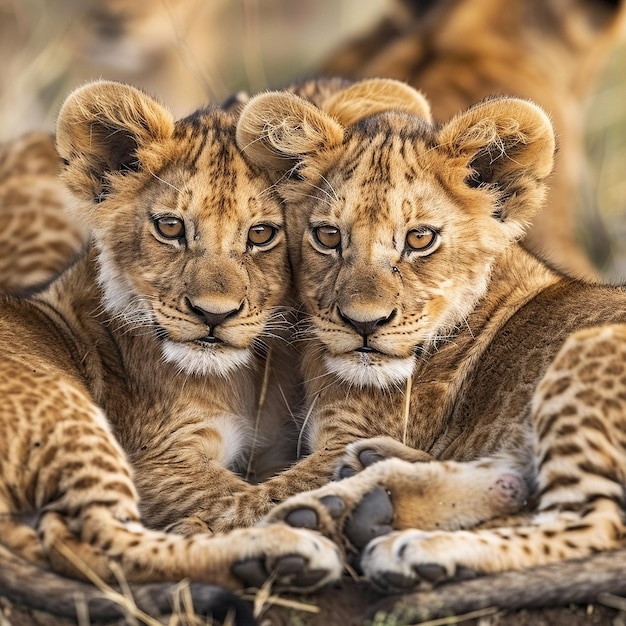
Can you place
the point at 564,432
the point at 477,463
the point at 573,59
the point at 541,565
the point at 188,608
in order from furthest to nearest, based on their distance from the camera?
the point at 573,59 → the point at 477,463 → the point at 564,432 → the point at 541,565 → the point at 188,608

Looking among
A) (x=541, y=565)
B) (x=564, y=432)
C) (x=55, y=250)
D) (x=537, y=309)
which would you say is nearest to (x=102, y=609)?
(x=541, y=565)

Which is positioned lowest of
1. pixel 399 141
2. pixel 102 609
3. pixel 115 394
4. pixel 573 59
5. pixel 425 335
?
pixel 102 609

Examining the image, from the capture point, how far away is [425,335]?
541cm

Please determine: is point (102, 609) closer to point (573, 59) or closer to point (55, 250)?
point (55, 250)

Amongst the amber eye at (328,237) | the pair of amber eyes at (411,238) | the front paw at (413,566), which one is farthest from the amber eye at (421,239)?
the front paw at (413,566)

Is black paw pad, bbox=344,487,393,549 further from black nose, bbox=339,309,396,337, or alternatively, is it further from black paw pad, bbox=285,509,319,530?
black nose, bbox=339,309,396,337

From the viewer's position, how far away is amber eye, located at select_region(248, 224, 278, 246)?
5.52 meters

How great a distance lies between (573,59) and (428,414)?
6.68 meters

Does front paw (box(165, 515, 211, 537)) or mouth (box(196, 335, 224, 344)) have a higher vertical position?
mouth (box(196, 335, 224, 344))

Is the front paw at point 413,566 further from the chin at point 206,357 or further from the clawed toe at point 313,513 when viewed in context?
the chin at point 206,357

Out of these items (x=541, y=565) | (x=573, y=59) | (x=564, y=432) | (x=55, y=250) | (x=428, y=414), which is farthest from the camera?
(x=573, y=59)

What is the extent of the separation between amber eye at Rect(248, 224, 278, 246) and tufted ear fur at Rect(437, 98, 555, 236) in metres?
0.86

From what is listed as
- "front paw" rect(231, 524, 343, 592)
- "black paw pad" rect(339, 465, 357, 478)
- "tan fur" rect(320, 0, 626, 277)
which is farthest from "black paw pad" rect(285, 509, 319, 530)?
"tan fur" rect(320, 0, 626, 277)

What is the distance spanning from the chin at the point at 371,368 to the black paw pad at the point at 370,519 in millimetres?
614
